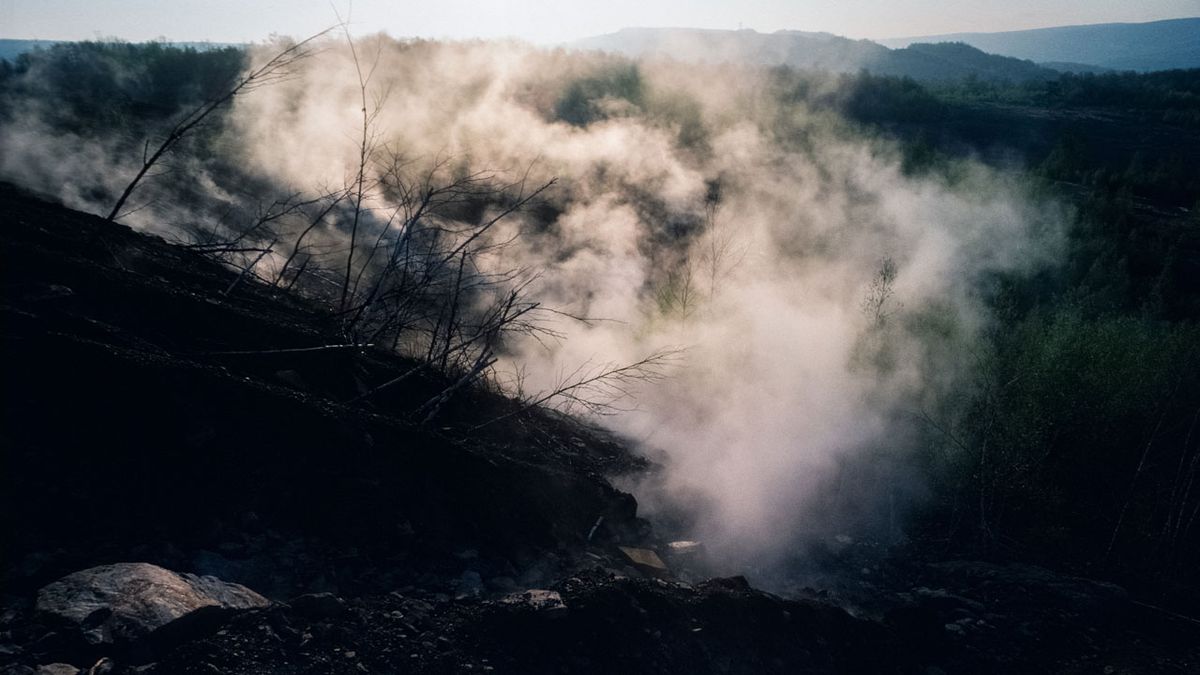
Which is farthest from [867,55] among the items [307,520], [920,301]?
[307,520]

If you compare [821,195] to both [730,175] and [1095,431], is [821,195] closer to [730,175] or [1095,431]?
[730,175]

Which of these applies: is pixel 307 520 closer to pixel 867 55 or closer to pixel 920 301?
pixel 920 301

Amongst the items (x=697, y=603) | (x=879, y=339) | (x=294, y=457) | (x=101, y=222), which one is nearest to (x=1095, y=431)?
(x=879, y=339)

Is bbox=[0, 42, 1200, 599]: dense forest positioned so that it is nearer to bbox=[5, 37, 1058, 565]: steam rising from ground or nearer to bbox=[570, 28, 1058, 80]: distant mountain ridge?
bbox=[5, 37, 1058, 565]: steam rising from ground

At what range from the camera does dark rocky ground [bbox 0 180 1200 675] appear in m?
2.35

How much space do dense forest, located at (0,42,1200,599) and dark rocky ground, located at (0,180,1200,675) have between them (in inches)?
32.3

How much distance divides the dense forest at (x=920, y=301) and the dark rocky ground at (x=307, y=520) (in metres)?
0.82

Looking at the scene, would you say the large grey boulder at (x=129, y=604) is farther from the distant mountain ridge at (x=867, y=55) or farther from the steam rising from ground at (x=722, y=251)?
the distant mountain ridge at (x=867, y=55)

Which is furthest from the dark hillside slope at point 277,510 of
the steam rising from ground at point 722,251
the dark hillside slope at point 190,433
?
the steam rising from ground at point 722,251

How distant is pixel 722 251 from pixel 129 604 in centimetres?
936

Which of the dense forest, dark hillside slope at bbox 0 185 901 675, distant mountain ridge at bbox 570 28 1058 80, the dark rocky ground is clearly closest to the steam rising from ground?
the dense forest

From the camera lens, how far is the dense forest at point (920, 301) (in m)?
6.33

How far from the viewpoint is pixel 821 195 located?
1477 cm

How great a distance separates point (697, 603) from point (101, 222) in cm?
488
